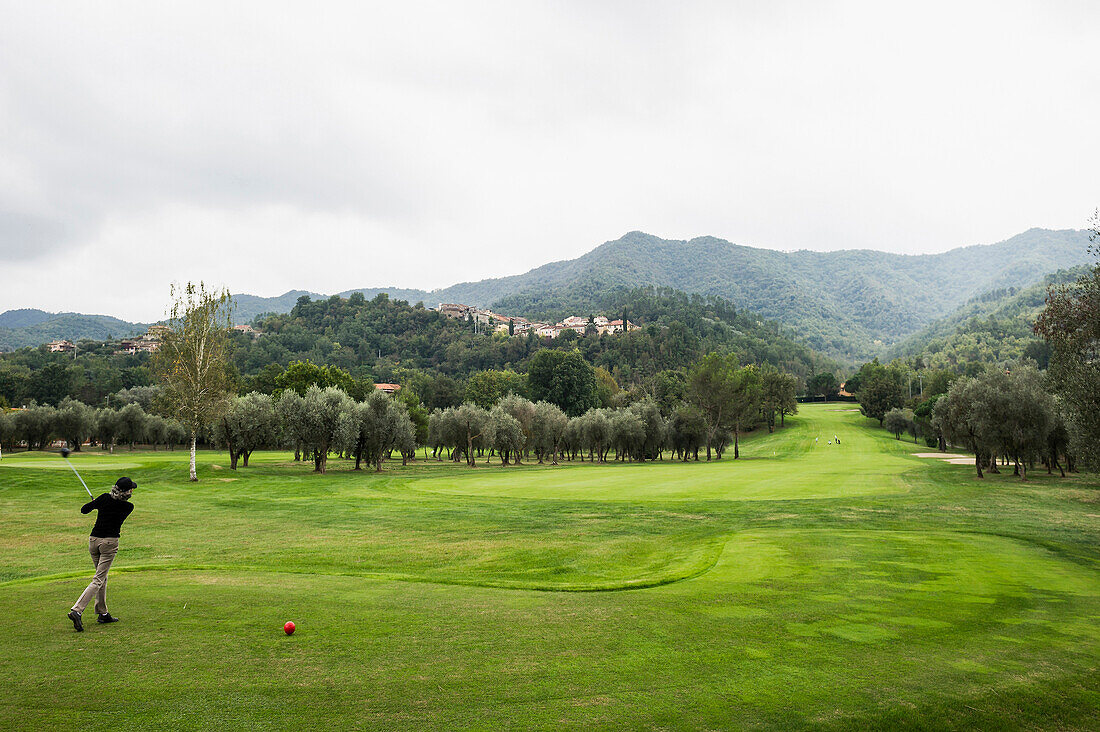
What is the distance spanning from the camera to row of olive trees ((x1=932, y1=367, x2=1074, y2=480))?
39938mm

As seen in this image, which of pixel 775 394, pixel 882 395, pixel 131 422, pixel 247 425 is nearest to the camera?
pixel 247 425

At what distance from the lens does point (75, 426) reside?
82.8 metres

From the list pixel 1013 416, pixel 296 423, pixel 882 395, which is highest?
pixel 882 395

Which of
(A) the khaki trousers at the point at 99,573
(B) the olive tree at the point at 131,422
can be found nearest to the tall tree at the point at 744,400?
(A) the khaki trousers at the point at 99,573

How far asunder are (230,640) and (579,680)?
17.4 feet

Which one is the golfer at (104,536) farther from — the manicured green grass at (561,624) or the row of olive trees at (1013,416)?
the row of olive trees at (1013,416)

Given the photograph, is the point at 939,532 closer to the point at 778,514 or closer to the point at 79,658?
the point at 778,514

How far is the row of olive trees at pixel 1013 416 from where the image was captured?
3994 cm

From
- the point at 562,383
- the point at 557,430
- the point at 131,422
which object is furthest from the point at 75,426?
the point at 562,383

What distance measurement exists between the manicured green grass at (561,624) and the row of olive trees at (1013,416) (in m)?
17.5

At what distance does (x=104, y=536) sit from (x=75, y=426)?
94469mm

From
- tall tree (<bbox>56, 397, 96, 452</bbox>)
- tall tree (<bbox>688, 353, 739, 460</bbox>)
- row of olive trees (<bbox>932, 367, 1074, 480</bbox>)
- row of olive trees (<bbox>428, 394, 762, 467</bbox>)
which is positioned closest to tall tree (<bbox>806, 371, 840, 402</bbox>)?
row of olive trees (<bbox>428, 394, 762, 467</bbox>)

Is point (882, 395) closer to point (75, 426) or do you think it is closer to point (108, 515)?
point (108, 515)

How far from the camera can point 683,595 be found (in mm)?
12664
